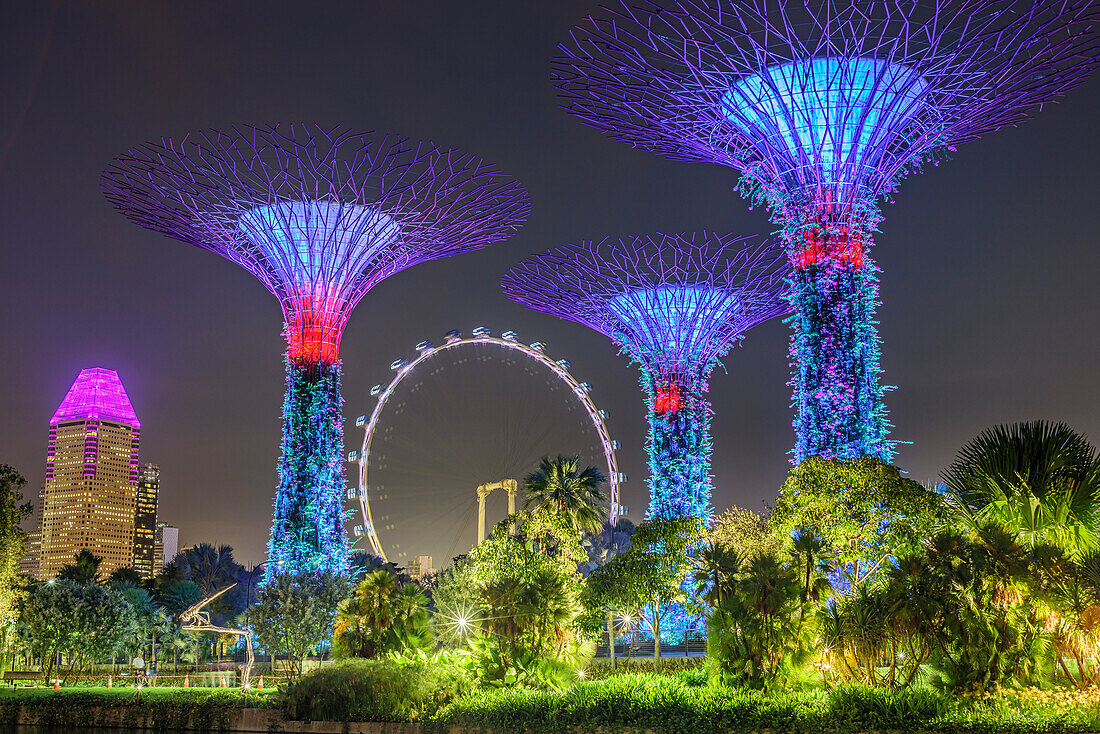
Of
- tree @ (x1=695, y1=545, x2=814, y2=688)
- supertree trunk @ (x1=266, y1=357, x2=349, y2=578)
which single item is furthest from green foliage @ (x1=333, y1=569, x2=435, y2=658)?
tree @ (x1=695, y1=545, x2=814, y2=688)

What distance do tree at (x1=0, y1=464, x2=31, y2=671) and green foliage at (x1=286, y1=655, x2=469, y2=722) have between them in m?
18.2

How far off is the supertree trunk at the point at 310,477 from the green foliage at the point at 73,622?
9.69 m

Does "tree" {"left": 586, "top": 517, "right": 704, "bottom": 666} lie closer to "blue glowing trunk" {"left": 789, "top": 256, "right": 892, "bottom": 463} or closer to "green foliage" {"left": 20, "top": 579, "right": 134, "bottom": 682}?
"blue glowing trunk" {"left": 789, "top": 256, "right": 892, "bottom": 463}

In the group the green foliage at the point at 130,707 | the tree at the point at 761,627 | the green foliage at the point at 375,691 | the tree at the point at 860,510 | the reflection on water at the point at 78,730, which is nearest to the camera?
the tree at the point at 761,627

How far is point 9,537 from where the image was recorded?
44.5 meters

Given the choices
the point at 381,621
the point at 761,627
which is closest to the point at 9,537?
the point at 381,621

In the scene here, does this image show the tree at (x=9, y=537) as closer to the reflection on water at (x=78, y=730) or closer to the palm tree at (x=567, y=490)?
the reflection on water at (x=78, y=730)

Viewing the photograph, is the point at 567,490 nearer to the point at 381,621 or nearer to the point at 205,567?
the point at 381,621

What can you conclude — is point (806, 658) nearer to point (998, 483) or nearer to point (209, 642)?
point (998, 483)

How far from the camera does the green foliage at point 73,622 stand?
4906 centimetres

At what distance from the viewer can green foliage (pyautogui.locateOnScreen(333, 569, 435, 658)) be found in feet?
132

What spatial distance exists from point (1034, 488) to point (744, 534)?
1376 centimetres

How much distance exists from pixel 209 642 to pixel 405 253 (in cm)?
2628

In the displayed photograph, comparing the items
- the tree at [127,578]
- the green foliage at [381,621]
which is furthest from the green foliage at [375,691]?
the tree at [127,578]
